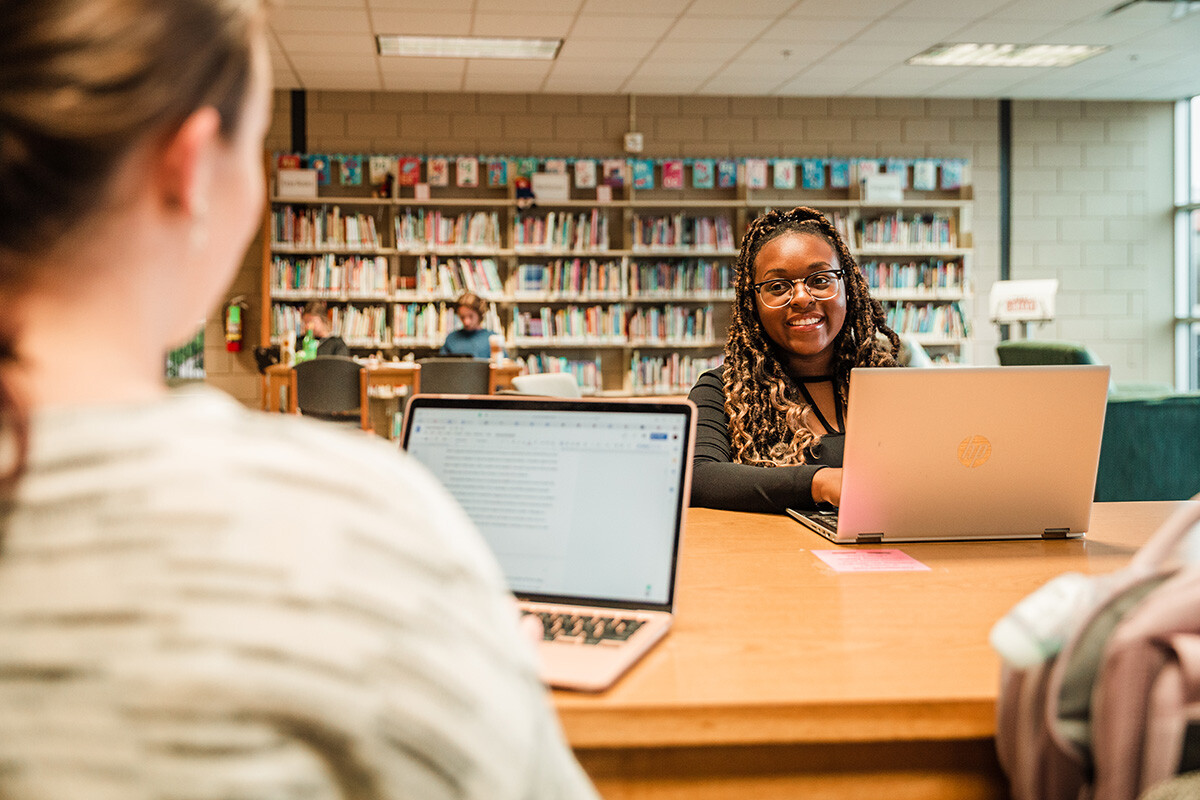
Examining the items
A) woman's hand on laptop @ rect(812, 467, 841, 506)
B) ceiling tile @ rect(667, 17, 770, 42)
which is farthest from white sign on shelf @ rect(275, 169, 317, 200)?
woman's hand on laptop @ rect(812, 467, 841, 506)

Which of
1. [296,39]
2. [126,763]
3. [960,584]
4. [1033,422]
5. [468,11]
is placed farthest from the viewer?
[296,39]

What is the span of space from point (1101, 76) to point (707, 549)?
23.2 feet

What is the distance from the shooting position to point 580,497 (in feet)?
3.14

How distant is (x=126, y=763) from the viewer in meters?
0.36

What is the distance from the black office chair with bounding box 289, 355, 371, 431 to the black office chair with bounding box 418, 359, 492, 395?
0.49 m

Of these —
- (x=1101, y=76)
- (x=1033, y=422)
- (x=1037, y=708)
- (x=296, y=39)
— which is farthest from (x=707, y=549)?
(x=1101, y=76)

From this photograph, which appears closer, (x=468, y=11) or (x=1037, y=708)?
(x=1037, y=708)

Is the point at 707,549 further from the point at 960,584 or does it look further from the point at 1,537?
the point at 1,537

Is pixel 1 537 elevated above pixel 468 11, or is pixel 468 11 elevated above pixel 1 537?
pixel 468 11

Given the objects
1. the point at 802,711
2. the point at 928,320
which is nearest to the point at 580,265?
the point at 928,320

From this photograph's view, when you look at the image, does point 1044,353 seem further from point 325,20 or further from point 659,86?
point 325,20

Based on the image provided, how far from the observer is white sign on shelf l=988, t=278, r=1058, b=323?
6371 mm

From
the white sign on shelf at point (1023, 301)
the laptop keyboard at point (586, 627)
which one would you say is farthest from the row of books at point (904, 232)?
the laptop keyboard at point (586, 627)

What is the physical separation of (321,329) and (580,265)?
2.01 meters
